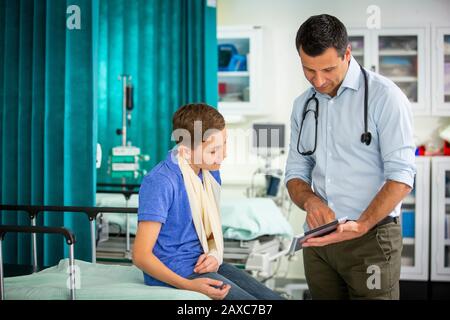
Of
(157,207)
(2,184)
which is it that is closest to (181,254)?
(157,207)

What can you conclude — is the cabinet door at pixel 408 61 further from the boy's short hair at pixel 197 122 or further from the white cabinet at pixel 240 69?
the boy's short hair at pixel 197 122

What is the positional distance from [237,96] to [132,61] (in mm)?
917

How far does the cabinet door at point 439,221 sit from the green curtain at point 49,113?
2.53m

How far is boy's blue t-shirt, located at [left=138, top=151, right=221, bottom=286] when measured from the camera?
63.4 inches

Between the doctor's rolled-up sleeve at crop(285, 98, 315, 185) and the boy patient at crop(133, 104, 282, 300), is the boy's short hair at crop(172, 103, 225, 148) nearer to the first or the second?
the boy patient at crop(133, 104, 282, 300)

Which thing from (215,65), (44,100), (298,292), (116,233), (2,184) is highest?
(215,65)

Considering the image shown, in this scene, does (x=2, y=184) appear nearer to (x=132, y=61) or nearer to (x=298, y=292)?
(x=132, y=61)

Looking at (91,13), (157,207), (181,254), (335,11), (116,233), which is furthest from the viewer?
(335,11)

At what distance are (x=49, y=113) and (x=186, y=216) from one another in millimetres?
1327

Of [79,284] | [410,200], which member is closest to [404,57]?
[410,200]

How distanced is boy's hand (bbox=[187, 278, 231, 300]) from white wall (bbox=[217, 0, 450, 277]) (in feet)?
9.95

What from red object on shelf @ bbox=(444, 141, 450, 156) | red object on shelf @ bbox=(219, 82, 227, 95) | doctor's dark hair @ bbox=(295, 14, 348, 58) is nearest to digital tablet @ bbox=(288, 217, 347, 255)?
doctor's dark hair @ bbox=(295, 14, 348, 58)

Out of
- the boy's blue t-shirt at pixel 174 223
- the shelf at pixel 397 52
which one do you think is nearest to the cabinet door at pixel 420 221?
the shelf at pixel 397 52

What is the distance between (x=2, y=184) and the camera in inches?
113
